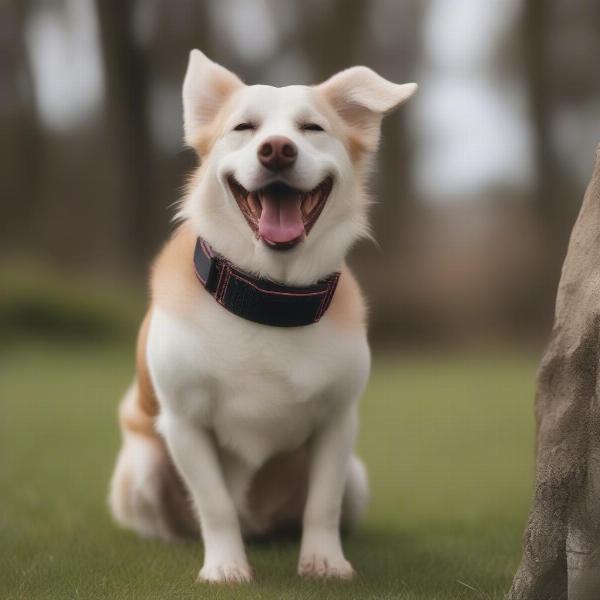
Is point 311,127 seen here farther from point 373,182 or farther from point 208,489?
point 373,182

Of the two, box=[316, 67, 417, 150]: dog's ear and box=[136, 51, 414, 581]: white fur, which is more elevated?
box=[316, 67, 417, 150]: dog's ear

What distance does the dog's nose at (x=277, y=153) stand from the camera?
105 inches

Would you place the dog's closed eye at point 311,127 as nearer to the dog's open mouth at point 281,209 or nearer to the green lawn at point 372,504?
the dog's open mouth at point 281,209

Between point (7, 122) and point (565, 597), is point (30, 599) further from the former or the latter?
point (7, 122)

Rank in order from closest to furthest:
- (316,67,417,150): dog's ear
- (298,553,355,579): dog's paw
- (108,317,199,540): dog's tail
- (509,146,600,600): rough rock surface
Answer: (509,146,600,600): rough rock surface
(298,553,355,579): dog's paw
(316,67,417,150): dog's ear
(108,317,199,540): dog's tail

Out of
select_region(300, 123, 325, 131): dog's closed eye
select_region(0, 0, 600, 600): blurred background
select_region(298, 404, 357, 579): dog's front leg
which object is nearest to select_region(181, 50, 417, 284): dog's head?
select_region(300, 123, 325, 131): dog's closed eye

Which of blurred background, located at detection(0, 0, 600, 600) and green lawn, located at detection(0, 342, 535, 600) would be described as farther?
blurred background, located at detection(0, 0, 600, 600)

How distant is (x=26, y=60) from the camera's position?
512 inches

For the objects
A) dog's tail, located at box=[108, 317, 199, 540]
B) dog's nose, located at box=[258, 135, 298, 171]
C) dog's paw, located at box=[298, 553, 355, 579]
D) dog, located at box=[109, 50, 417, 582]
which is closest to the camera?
dog's nose, located at box=[258, 135, 298, 171]

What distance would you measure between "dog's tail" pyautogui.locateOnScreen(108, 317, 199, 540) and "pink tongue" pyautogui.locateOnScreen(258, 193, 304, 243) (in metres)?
0.86

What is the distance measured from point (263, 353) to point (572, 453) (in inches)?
37.7

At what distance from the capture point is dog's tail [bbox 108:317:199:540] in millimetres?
3441

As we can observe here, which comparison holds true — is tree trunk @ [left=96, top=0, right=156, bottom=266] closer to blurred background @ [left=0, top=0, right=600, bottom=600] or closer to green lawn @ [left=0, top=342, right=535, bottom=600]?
blurred background @ [left=0, top=0, right=600, bottom=600]

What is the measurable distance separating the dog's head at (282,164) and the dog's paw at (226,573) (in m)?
0.90
